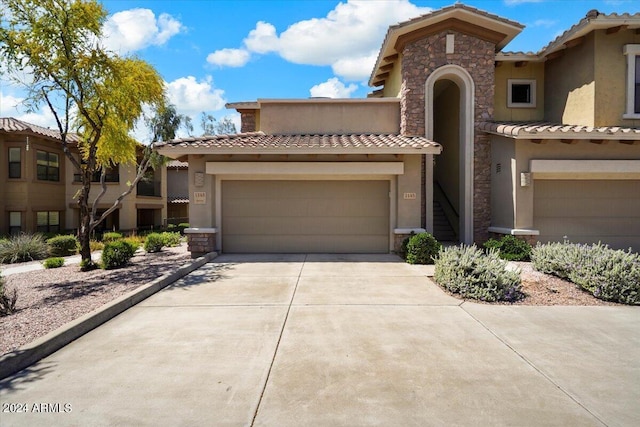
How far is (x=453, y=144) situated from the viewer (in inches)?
559

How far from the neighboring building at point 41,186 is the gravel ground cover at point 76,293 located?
36.2 ft

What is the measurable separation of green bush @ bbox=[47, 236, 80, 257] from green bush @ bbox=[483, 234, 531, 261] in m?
17.0

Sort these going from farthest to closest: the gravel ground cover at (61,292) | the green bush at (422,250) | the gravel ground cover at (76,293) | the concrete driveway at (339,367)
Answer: the green bush at (422,250), the gravel ground cover at (76,293), the gravel ground cover at (61,292), the concrete driveway at (339,367)

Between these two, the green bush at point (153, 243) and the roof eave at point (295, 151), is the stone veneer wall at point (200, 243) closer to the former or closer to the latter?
the roof eave at point (295, 151)

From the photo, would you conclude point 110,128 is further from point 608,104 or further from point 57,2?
point 608,104

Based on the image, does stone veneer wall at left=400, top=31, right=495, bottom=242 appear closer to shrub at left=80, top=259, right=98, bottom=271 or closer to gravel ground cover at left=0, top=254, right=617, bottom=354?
gravel ground cover at left=0, top=254, right=617, bottom=354

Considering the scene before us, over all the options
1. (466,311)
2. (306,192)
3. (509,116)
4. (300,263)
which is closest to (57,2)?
(306,192)

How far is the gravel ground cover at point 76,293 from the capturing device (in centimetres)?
521

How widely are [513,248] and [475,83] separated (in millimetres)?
6086

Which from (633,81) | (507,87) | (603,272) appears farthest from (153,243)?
(633,81)

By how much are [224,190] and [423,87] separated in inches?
318

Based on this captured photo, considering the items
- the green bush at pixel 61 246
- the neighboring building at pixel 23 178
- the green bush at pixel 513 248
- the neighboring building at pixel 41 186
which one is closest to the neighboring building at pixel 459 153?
the green bush at pixel 513 248

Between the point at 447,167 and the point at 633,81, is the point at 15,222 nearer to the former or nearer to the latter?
the point at 447,167

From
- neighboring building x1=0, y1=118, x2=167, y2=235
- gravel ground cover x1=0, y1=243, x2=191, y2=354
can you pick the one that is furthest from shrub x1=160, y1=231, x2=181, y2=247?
neighboring building x1=0, y1=118, x2=167, y2=235
